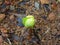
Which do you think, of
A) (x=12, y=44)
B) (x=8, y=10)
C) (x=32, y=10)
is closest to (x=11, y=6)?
(x=8, y=10)

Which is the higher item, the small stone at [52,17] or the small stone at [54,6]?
the small stone at [54,6]

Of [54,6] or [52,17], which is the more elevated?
[54,6]

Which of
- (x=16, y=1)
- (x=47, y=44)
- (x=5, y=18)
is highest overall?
(x=16, y=1)

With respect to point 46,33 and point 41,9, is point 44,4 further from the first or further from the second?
point 46,33

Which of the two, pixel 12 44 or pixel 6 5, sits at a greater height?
pixel 6 5

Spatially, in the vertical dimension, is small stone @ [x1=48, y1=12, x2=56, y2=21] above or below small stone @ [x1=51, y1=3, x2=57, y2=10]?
below

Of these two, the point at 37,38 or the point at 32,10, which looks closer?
the point at 37,38

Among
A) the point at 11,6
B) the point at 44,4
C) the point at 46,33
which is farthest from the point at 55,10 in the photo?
the point at 11,6

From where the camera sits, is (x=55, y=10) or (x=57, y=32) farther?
(x=55, y=10)

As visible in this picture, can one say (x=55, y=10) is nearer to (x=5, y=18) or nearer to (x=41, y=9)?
(x=41, y=9)
